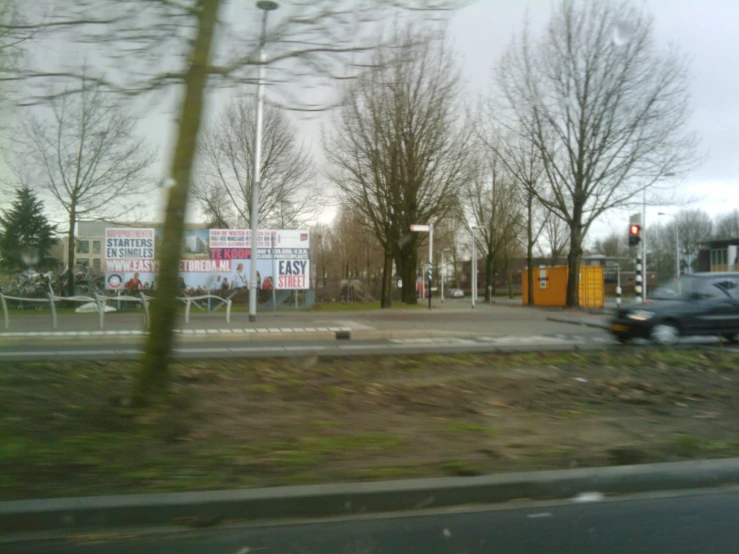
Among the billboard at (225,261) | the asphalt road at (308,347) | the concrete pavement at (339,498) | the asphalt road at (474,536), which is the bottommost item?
the asphalt road at (474,536)

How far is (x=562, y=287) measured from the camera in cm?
3519

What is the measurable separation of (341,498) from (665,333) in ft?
36.0

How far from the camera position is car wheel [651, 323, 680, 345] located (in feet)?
42.2

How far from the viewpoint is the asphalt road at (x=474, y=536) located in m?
3.62

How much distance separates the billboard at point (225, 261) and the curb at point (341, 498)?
77.7 feet

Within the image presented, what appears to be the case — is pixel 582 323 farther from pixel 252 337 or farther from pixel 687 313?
pixel 252 337

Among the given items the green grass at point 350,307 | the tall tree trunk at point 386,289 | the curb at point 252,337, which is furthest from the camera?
the tall tree trunk at point 386,289

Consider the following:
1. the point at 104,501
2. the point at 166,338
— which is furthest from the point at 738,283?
the point at 104,501

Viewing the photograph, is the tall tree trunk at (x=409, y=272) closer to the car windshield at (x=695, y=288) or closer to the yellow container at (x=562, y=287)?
the yellow container at (x=562, y=287)

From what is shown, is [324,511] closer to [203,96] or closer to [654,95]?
[203,96]

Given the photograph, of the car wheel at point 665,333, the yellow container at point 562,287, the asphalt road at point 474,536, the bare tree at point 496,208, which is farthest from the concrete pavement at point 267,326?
the bare tree at point 496,208

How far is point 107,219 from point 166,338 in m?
21.4

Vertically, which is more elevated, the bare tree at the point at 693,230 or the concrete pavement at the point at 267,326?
the bare tree at the point at 693,230

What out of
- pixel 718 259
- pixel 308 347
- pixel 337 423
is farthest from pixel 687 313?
pixel 718 259
